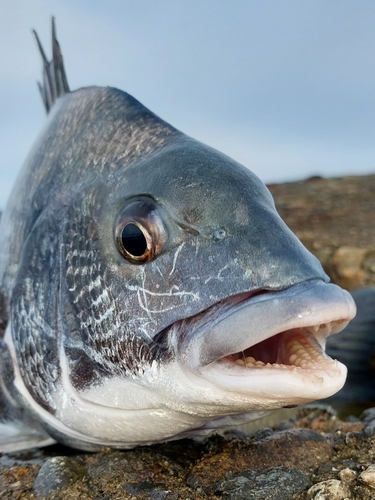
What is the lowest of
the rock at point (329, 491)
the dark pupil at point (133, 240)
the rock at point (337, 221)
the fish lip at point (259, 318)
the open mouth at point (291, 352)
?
the rock at point (337, 221)

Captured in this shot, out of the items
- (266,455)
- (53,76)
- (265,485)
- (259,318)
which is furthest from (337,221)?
(259,318)

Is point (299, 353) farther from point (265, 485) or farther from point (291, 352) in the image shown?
point (265, 485)

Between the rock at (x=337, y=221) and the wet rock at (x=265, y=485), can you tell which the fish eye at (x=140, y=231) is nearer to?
the wet rock at (x=265, y=485)

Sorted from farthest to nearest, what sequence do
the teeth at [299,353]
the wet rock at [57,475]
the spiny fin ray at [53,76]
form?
1. the spiny fin ray at [53,76]
2. the wet rock at [57,475]
3. the teeth at [299,353]

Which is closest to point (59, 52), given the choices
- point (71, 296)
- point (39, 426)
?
point (71, 296)

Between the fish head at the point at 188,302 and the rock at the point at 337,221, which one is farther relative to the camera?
the rock at the point at 337,221

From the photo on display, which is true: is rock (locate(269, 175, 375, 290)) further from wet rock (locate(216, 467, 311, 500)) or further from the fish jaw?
the fish jaw

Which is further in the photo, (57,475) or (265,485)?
(57,475)

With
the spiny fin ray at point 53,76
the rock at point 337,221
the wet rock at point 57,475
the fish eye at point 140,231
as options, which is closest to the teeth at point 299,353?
the fish eye at point 140,231
